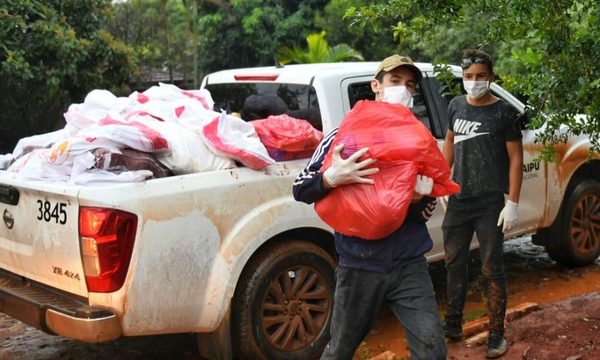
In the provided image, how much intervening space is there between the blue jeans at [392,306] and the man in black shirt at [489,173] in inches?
53.1

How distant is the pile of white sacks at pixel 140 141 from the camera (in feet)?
12.7

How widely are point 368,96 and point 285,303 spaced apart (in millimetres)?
1555

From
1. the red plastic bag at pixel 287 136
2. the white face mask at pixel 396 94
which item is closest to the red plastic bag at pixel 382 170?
the white face mask at pixel 396 94

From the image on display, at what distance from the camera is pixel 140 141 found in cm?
394

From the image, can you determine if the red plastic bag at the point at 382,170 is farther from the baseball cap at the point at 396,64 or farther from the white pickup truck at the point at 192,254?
the white pickup truck at the point at 192,254

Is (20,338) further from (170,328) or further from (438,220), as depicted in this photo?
(438,220)

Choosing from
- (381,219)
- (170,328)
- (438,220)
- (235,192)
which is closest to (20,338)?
(170,328)

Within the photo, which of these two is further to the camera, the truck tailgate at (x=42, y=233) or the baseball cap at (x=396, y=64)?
the truck tailgate at (x=42, y=233)

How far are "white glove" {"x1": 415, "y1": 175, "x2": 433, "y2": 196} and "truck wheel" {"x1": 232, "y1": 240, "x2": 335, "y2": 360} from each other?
1479mm

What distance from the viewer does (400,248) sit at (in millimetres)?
3004

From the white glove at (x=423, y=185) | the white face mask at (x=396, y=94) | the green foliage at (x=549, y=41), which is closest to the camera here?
the white glove at (x=423, y=185)

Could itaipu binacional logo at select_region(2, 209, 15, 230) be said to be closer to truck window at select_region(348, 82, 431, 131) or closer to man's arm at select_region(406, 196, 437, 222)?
truck window at select_region(348, 82, 431, 131)

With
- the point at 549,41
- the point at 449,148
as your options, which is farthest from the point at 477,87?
the point at 549,41

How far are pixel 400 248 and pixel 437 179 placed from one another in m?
0.33
